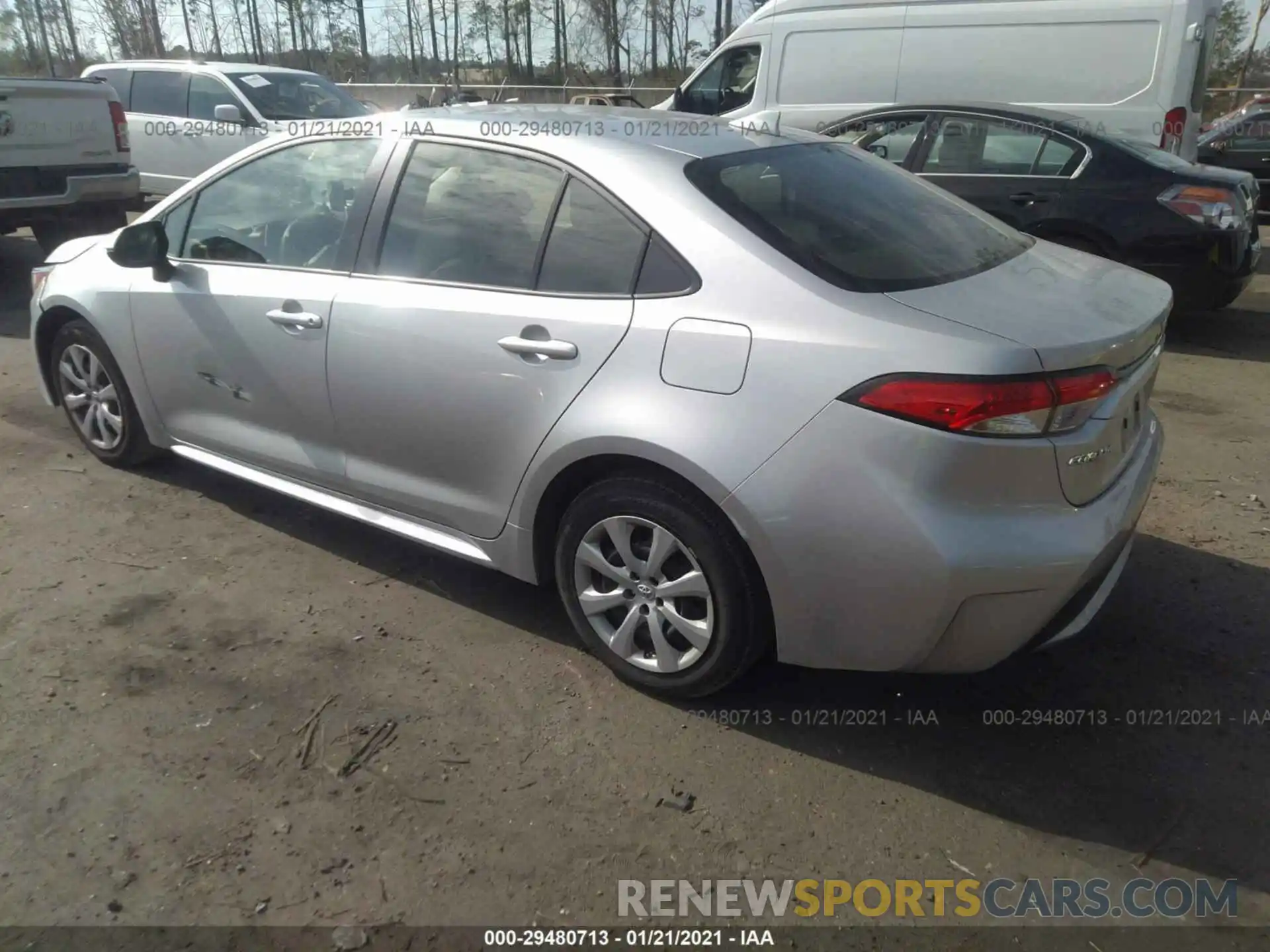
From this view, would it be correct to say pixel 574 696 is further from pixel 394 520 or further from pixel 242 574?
pixel 242 574

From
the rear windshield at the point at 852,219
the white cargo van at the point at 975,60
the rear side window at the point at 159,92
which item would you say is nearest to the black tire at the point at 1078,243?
the white cargo van at the point at 975,60

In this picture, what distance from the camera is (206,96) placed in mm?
11203

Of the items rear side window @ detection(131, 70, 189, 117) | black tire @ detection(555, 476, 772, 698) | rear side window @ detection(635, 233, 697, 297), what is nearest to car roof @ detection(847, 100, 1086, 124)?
rear side window @ detection(635, 233, 697, 297)

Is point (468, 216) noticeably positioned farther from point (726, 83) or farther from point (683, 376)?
point (726, 83)

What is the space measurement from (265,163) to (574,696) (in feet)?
7.71

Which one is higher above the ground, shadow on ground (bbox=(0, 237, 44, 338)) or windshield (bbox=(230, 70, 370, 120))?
windshield (bbox=(230, 70, 370, 120))

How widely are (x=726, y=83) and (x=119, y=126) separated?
6187 mm

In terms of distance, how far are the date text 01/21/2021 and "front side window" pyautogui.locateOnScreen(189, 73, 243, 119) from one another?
35.5 feet

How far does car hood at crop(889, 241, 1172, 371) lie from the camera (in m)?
2.49

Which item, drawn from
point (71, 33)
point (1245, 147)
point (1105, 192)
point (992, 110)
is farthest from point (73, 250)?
point (71, 33)

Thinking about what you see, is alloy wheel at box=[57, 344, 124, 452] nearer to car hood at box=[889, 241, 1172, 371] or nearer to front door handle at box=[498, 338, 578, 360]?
front door handle at box=[498, 338, 578, 360]

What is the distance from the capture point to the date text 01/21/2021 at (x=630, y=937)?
2260mm

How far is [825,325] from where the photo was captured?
2539 millimetres

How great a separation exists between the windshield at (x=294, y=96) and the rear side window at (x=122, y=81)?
1499 millimetres
